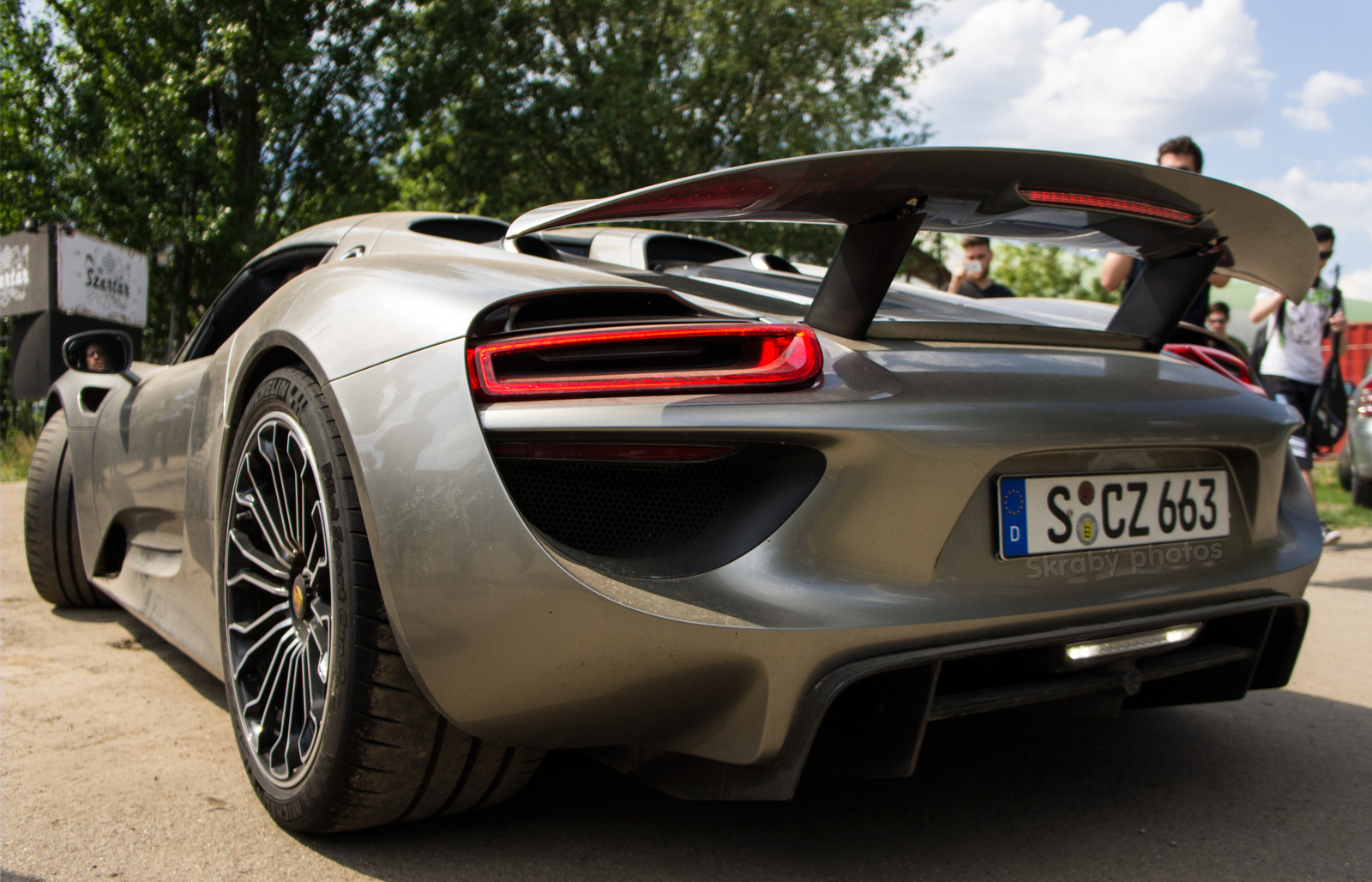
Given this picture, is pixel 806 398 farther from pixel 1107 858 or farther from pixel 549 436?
pixel 1107 858

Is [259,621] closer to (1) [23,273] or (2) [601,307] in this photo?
(2) [601,307]

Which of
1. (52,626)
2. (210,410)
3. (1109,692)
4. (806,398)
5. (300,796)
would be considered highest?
(806,398)

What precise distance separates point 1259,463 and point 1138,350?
1.00ft

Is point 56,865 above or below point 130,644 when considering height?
above

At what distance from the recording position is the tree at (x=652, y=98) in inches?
698

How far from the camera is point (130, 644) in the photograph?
3.29 metres

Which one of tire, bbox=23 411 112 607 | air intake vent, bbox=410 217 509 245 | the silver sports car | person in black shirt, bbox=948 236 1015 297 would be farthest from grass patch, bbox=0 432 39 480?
the silver sports car

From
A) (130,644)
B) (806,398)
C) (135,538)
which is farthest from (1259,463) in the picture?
(130,644)

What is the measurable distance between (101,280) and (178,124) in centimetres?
348

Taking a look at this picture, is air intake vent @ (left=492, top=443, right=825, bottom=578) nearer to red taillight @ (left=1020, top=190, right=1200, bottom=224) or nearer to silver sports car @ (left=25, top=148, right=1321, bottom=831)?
silver sports car @ (left=25, top=148, right=1321, bottom=831)

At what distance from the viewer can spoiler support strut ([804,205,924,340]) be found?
1.62m

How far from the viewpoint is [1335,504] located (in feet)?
27.3

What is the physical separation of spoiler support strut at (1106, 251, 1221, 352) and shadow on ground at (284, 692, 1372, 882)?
0.91 metres

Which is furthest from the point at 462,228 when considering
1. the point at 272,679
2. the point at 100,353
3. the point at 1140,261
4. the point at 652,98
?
the point at 652,98
